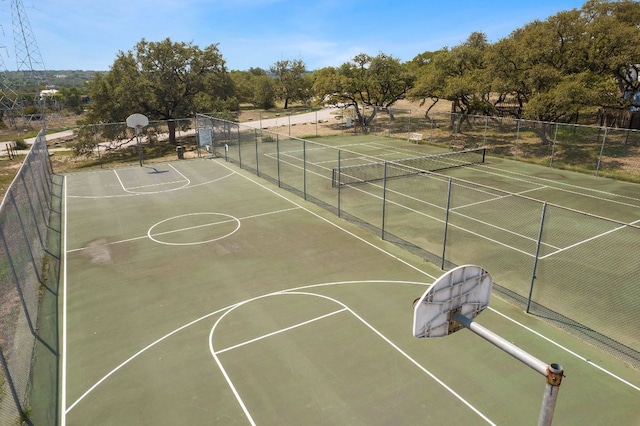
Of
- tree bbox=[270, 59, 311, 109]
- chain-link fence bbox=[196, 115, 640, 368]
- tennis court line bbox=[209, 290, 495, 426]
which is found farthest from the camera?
tree bbox=[270, 59, 311, 109]

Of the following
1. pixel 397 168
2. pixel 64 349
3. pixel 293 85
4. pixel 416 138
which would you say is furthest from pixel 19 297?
pixel 293 85

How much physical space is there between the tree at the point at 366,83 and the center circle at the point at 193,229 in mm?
29332

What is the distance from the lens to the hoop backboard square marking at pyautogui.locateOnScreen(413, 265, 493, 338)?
154 inches

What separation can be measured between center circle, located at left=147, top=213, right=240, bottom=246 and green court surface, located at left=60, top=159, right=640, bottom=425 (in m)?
0.12

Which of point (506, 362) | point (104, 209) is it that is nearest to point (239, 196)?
point (104, 209)

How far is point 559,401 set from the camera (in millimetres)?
7352

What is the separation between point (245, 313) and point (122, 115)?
32.5 metres

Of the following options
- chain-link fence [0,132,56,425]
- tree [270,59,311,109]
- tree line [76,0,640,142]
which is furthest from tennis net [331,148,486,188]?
tree [270,59,311,109]

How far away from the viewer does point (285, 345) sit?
8.95 m

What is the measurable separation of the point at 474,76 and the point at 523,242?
2525 centimetres

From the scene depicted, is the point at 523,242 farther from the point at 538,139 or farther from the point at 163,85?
the point at 163,85

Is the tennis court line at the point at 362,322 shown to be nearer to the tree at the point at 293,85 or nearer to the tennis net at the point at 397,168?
the tennis net at the point at 397,168

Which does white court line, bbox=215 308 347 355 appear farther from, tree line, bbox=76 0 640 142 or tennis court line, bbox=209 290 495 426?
tree line, bbox=76 0 640 142

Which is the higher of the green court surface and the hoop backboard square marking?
the hoop backboard square marking
